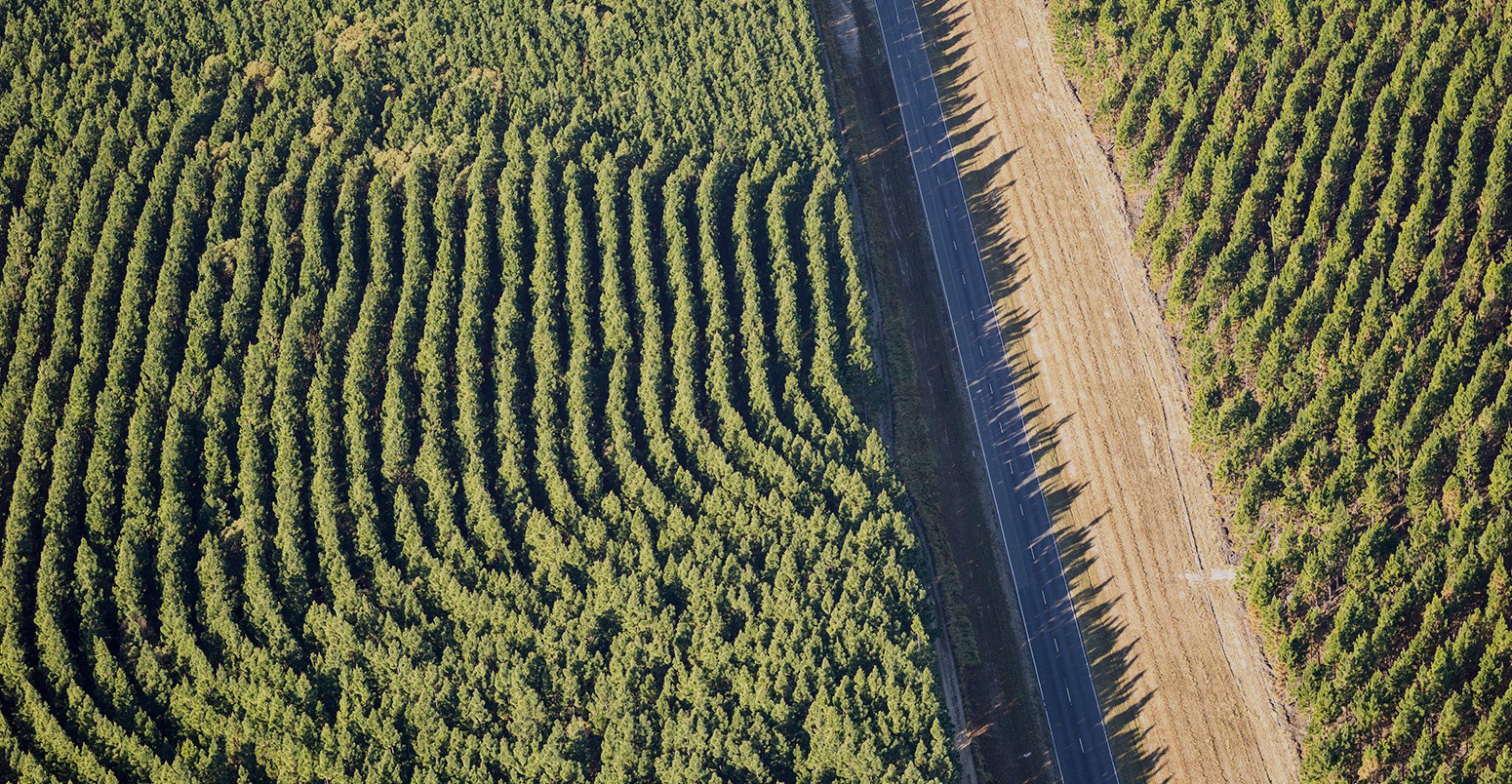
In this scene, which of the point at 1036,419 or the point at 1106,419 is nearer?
the point at 1106,419

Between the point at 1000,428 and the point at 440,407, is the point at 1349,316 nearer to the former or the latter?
the point at 1000,428

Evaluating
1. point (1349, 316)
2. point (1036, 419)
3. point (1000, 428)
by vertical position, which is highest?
point (1000, 428)

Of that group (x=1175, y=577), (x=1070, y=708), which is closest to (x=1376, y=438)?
(x=1175, y=577)

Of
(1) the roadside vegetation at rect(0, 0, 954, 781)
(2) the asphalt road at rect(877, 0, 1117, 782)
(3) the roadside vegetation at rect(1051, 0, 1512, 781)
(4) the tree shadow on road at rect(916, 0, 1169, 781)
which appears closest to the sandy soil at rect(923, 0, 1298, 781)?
(4) the tree shadow on road at rect(916, 0, 1169, 781)

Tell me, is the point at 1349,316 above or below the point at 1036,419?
above

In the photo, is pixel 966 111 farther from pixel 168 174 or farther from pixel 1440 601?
pixel 168 174

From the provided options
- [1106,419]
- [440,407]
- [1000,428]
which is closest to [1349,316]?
[1106,419]

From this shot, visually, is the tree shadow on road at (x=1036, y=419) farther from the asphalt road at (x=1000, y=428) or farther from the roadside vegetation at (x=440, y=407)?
the roadside vegetation at (x=440, y=407)
